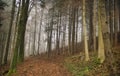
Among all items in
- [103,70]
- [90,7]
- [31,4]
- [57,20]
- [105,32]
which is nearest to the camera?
[105,32]

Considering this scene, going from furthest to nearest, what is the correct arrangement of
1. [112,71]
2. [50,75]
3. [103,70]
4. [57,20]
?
[57,20], [50,75], [103,70], [112,71]

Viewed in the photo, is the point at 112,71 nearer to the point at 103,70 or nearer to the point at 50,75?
the point at 103,70

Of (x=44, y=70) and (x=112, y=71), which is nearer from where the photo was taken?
(x=112, y=71)

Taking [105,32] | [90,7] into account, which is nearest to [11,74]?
[105,32]

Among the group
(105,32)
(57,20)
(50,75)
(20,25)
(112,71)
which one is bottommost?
(50,75)

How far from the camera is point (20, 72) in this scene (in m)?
13.2

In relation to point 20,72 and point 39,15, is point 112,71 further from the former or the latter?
point 39,15

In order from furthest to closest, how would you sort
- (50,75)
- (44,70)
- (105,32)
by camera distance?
(44,70) → (50,75) → (105,32)

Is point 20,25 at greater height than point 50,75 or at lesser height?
greater

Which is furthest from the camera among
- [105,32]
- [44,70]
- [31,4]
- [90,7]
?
[90,7]

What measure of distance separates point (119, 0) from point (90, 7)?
11.8 feet

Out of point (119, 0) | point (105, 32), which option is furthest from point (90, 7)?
point (105, 32)

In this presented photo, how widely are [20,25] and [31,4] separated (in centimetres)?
547

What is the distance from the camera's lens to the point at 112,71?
739cm
